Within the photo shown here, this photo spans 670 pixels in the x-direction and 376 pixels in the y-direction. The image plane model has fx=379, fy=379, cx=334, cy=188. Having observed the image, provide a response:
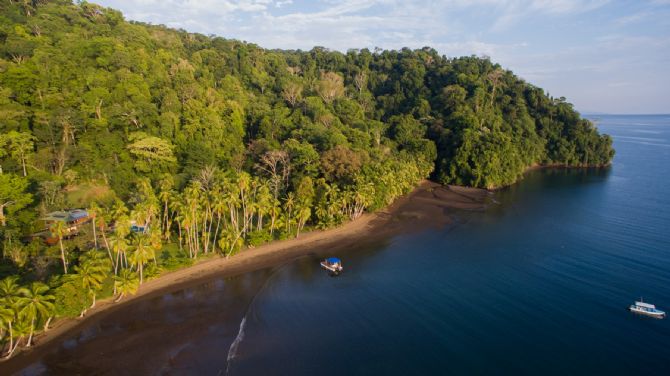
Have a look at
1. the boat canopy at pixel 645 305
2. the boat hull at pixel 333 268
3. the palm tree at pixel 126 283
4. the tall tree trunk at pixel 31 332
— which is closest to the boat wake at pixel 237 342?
the boat hull at pixel 333 268

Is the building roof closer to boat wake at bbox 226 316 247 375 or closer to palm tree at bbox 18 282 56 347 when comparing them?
palm tree at bbox 18 282 56 347

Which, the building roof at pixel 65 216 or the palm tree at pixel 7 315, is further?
the building roof at pixel 65 216

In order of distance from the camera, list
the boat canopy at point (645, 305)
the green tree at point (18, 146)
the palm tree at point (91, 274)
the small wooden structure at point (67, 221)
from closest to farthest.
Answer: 1. the palm tree at point (91, 274)
2. the boat canopy at point (645, 305)
3. the small wooden structure at point (67, 221)
4. the green tree at point (18, 146)

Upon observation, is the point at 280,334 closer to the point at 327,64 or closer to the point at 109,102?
the point at 109,102

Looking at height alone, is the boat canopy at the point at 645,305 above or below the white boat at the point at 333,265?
above

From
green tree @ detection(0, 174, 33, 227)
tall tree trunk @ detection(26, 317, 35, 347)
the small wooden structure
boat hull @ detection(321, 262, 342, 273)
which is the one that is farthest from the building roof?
boat hull @ detection(321, 262, 342, 273)

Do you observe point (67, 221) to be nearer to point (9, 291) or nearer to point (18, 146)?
point (18, 146)

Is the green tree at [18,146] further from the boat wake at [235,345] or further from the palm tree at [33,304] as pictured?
the boat wake at [235,345]
